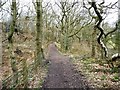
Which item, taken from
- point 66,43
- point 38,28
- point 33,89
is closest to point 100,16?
point 38,28

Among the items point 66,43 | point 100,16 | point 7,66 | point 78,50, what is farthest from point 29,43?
point 100,16

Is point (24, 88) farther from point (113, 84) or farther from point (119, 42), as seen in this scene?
point (119, 42)

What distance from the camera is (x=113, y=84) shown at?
1267 cm

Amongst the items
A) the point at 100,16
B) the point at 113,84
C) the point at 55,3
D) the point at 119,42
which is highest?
the point at 55,3

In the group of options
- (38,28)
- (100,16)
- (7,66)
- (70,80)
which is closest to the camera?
(70,80)

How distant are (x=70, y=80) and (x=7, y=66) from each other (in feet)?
46.0

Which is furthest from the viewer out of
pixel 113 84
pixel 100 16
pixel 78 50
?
pixel 78 50

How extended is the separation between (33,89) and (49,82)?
6.33 feet

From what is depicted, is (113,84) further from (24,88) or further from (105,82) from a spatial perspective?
(24,88)

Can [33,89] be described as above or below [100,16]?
below

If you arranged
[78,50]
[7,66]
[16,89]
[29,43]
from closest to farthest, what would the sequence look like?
[16,89], [7,66], [29,43], [78,50]

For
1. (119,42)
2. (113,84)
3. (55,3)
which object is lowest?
(113,84)

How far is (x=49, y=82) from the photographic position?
43.1ft

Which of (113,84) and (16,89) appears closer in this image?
(16,89)
